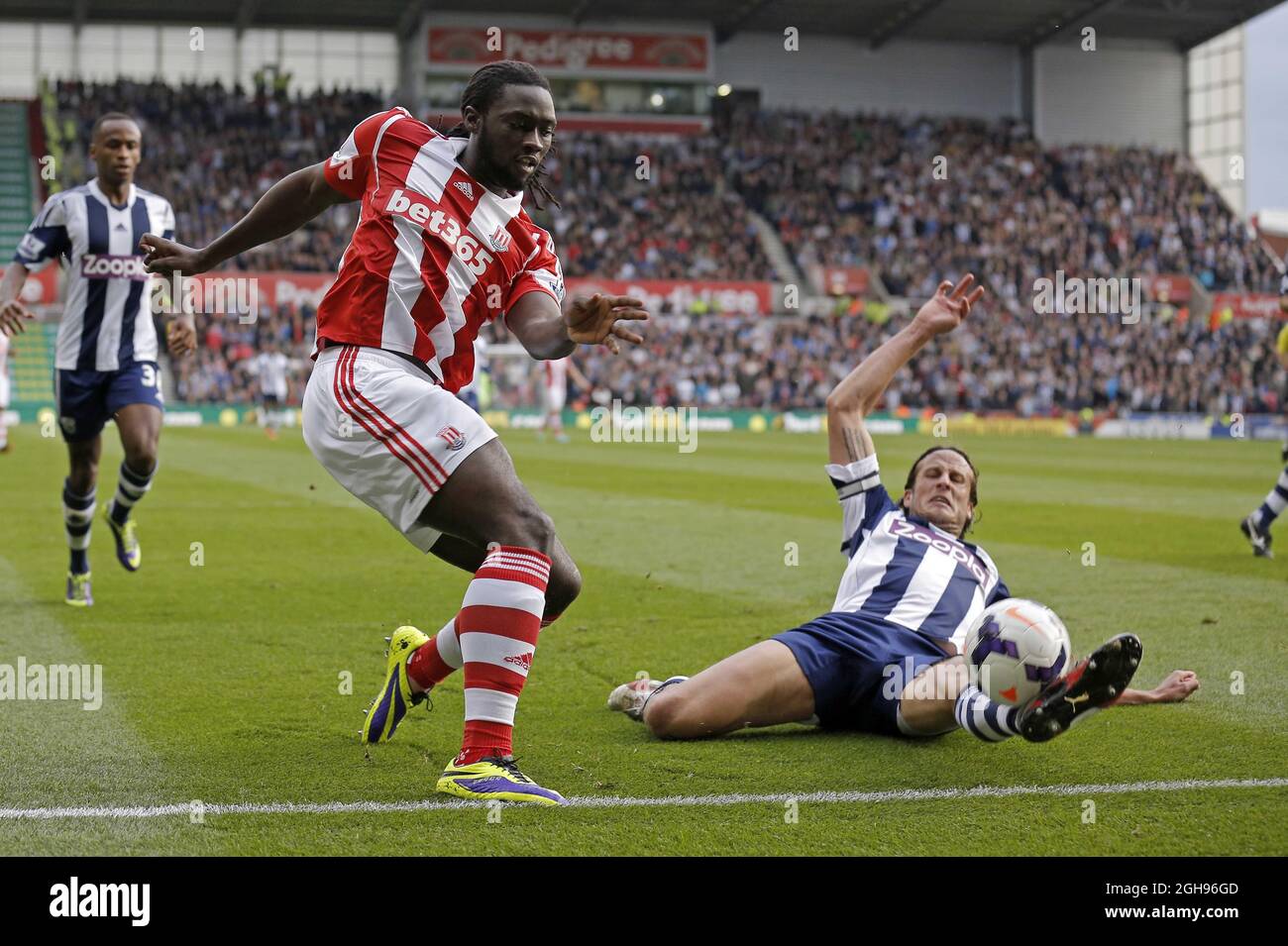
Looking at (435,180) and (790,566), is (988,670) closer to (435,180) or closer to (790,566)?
(435,180)

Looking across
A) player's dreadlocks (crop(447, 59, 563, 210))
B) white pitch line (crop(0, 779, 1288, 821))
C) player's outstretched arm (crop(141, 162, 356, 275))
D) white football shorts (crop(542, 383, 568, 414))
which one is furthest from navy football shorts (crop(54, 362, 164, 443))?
white football shorts (crop(542, 383, 568, 414))

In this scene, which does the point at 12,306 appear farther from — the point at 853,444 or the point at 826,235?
the point at 826,235

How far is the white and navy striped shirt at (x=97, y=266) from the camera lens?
8.22 m

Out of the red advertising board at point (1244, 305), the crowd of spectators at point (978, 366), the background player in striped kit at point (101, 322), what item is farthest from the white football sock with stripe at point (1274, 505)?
the red advertising board at point (1244, 305)

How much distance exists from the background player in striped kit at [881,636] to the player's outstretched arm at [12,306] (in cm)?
385

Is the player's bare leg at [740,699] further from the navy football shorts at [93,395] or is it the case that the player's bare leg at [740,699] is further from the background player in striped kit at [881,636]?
the navy football shorts at [93,395]

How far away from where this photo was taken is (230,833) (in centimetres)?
377

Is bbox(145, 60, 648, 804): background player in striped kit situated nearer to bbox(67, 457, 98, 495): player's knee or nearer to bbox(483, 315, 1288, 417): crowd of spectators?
bbox(67, 457, 98, 495): player's knee

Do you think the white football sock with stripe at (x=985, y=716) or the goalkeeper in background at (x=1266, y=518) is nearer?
the white football sock with stripe at (x=985, y=716)

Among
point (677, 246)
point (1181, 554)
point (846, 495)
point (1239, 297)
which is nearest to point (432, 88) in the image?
point (677, 246)

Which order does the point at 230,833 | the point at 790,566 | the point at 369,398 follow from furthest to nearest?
the point at 790,566
the point at 369,398
the point at 230,833

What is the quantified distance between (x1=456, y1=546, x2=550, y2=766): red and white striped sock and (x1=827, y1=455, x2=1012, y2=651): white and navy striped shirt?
4.93ft

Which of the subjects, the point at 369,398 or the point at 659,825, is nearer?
the point at 659,825

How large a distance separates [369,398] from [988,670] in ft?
6.83
